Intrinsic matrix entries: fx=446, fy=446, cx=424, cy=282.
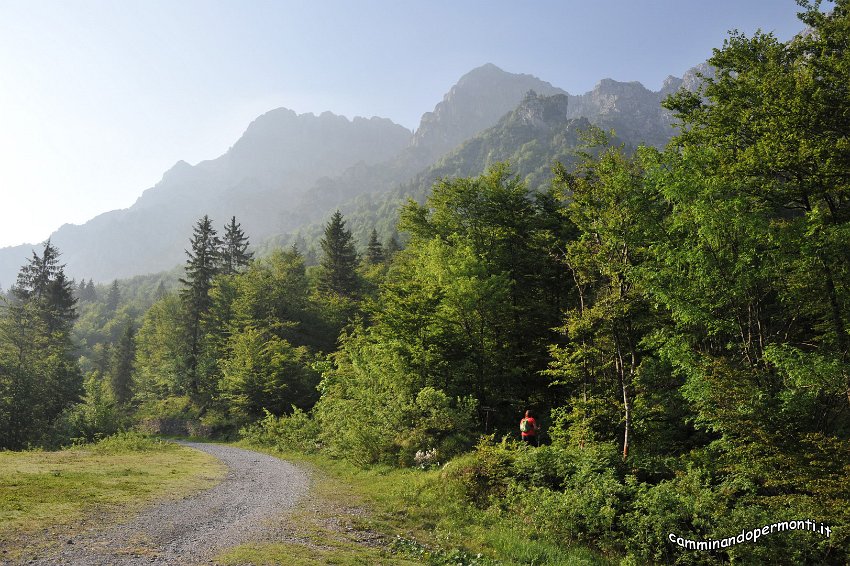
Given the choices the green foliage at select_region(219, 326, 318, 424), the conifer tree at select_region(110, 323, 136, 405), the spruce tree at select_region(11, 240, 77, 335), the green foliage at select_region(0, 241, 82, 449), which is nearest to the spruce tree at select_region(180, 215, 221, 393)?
the green foliage at select_region(0, 241, 82, 449)

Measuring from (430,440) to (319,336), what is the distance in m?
33.3

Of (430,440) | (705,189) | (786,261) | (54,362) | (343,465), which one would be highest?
(705,189)

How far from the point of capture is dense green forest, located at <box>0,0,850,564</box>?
11719 mm

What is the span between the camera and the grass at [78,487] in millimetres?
9422

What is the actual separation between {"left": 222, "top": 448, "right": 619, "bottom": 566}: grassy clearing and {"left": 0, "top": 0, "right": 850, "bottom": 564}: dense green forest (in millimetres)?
861

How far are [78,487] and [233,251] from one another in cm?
6119

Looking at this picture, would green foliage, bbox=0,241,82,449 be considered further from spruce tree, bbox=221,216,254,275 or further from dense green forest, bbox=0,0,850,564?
spruce tree, bbox=221,216,254,275

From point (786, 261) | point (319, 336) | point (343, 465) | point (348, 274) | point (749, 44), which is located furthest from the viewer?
point (348, 274)

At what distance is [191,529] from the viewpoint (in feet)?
33.6

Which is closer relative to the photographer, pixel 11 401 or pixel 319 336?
pixel 11 401

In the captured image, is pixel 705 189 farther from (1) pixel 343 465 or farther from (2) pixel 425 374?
(1) pixel 343 465

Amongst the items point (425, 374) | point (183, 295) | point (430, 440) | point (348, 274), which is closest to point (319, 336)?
point (348, 274)

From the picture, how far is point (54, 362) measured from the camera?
4062cm

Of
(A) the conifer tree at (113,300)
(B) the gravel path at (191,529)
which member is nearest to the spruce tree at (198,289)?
(B) the gravel path at (191,529)
